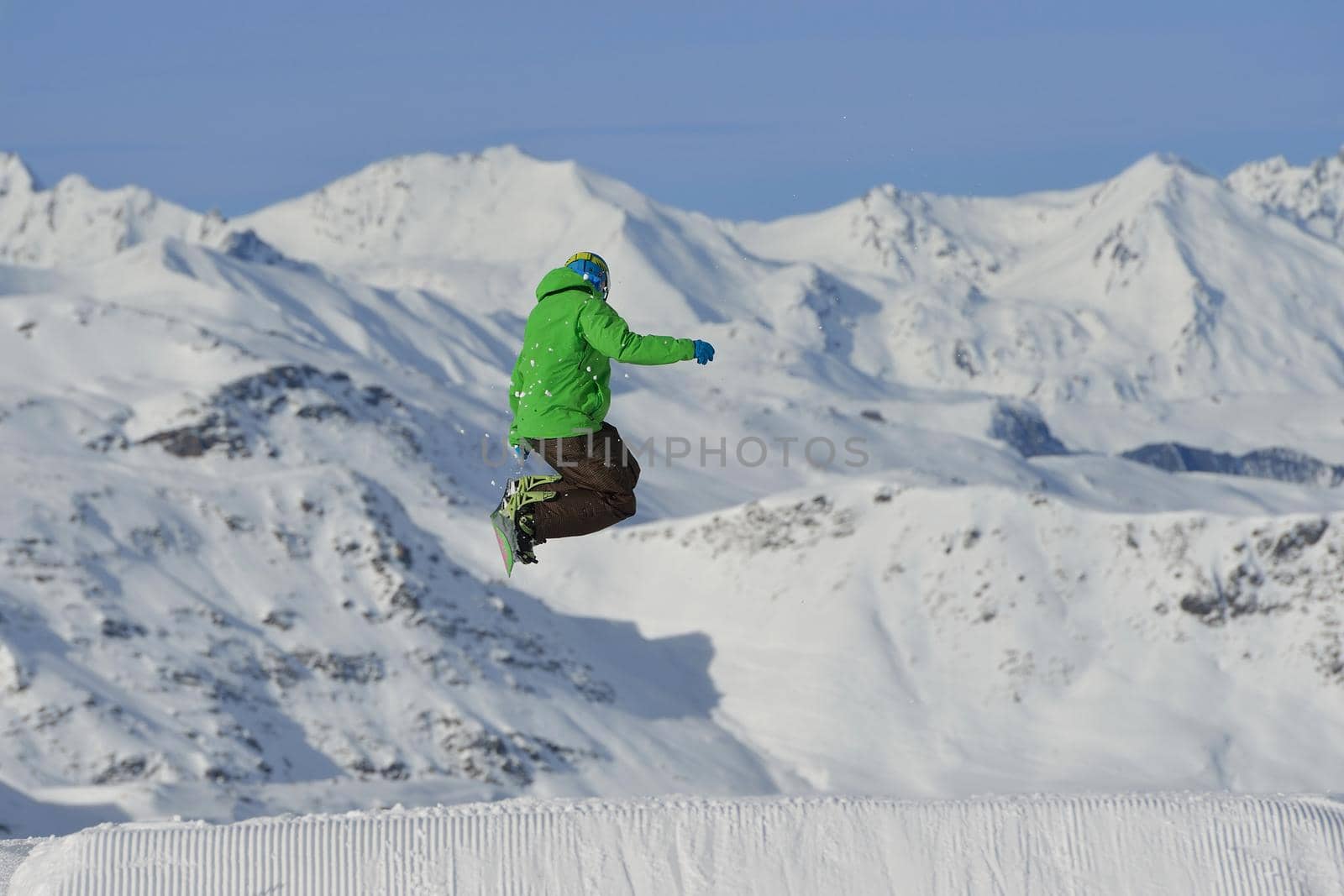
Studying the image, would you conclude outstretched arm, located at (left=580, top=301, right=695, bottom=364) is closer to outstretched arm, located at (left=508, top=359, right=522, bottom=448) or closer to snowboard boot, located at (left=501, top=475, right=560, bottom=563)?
outstretched arm, located at (left=508, top=359, right=522, bottom=448)

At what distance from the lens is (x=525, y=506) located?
895 inches

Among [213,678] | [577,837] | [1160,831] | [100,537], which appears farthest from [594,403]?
[100,537]

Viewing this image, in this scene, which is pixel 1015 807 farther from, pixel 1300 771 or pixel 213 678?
pixel 1300 771

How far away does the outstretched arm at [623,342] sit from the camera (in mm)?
20094

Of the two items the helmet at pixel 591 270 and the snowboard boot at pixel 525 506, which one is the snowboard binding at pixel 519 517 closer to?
the snowboard boot at pixel 525 506

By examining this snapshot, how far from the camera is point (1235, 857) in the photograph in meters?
28.6

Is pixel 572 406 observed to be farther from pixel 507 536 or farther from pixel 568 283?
pixel 507 536

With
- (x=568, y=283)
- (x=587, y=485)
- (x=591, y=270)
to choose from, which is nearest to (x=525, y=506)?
(x=587, y=485)

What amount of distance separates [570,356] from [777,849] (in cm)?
1070

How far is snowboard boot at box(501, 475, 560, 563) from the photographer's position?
883 inches

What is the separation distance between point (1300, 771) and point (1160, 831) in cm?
12921

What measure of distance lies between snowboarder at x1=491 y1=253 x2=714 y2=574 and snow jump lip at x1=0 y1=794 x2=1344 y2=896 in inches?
281

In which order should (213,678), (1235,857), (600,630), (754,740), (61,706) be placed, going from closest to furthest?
(1235,857) < (61,706) < (213,678) < (754,740) < (600,630)

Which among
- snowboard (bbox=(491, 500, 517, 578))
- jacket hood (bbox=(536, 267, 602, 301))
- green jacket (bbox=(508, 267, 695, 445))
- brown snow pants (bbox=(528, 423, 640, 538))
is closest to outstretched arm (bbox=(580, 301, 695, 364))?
green jacket (bbox=(508, 267, 695, 445))
